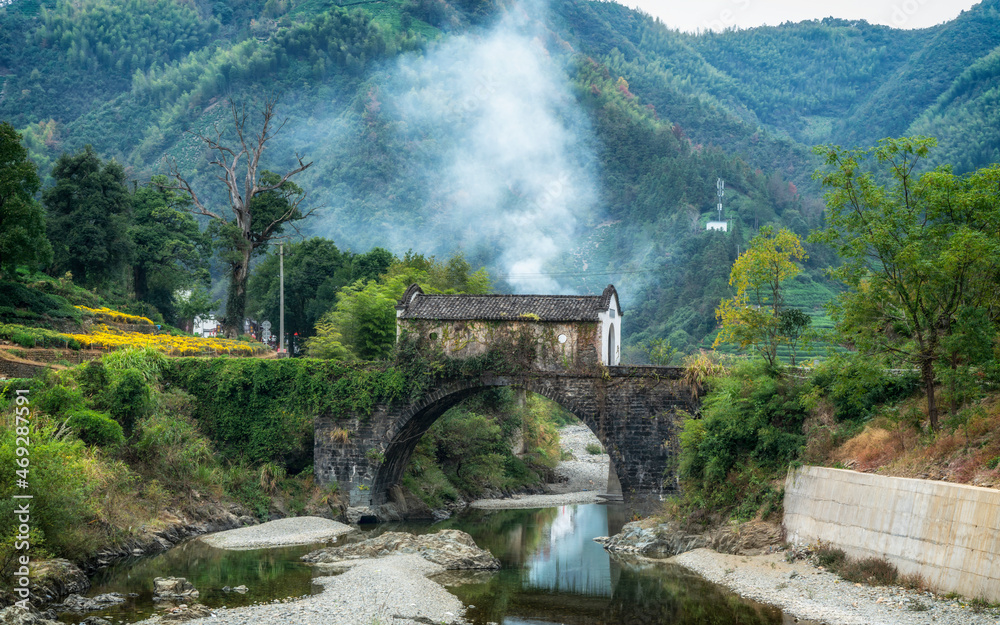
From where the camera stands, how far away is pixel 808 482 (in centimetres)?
2373

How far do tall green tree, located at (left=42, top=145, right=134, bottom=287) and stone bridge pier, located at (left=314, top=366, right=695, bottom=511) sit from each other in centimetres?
1933

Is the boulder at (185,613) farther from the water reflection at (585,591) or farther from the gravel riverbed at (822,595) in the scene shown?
the gravel riverbed at (822,595)

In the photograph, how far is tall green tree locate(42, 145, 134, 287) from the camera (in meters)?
47.1

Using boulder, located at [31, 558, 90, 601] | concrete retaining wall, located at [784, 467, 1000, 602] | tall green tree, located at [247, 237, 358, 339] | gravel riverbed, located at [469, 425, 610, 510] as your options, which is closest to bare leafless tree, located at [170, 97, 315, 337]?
tall green tree, located at [247, 237, 358, 339]

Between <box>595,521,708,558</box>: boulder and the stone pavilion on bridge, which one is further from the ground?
the stone pavilion on bridge

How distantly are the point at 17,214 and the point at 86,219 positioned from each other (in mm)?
10768

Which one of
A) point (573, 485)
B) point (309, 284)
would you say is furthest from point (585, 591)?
point (309, 284)

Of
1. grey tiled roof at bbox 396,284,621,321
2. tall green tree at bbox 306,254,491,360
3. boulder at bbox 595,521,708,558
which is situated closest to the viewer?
boulder at bbox 595,521,708,558

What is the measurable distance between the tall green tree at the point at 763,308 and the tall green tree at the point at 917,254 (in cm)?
459

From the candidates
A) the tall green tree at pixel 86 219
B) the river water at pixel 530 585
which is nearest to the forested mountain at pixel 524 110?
the tall green tree at pixel 86 219

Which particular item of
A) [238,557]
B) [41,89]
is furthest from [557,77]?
[238,557]

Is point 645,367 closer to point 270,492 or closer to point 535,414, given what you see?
point 270,492

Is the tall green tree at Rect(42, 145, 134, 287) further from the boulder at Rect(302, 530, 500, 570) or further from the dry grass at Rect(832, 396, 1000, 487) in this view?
the dry grass at Rect(832, 396, 1000, 487)

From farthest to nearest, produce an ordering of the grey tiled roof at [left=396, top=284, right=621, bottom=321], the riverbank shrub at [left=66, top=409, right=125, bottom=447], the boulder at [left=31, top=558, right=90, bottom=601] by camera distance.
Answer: the grey tiled roof at [left=396, top=284, right=621, bottom=321]
the riverbank shrub at [left=66, top=409, right=125, bottom=447]
the boulder at [left=31, top=558, right=90, bottom=601]
